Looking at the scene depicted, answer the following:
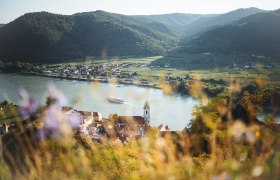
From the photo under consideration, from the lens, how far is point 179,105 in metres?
28.8

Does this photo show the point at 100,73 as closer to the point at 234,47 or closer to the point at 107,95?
the point at 107,95

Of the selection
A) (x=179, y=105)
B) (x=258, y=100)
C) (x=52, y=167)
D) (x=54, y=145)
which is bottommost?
(x=179, y=105)

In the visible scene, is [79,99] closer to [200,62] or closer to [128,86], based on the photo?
[128,86]

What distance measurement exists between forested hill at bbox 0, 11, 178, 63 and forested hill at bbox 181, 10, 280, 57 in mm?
9443

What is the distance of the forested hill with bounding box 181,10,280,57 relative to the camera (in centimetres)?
5259

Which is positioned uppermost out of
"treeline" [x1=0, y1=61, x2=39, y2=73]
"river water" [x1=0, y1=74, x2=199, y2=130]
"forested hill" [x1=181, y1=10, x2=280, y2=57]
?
"forested hill" [x1=181, y1=10, x2=280, y2=57]

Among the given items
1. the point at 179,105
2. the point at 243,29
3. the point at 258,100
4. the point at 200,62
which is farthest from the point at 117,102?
the point at 243,29

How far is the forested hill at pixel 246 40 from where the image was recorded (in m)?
52.6

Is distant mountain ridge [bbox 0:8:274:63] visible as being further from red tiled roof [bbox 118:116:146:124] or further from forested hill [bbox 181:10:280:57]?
red tiled roof [bbox 118:116:146:124]

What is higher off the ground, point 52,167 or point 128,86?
point 52,167

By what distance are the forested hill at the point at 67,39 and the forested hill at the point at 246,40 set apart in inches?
372

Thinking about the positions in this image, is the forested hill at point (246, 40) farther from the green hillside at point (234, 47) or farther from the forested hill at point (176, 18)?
the forested hill at point (176, 18)

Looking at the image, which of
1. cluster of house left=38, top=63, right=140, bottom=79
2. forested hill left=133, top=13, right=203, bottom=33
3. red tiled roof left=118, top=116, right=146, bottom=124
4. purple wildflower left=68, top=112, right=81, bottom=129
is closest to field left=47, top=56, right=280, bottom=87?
cluster of house left=38, top=63, right=140, bottom=79

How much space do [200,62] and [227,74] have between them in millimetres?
12661
